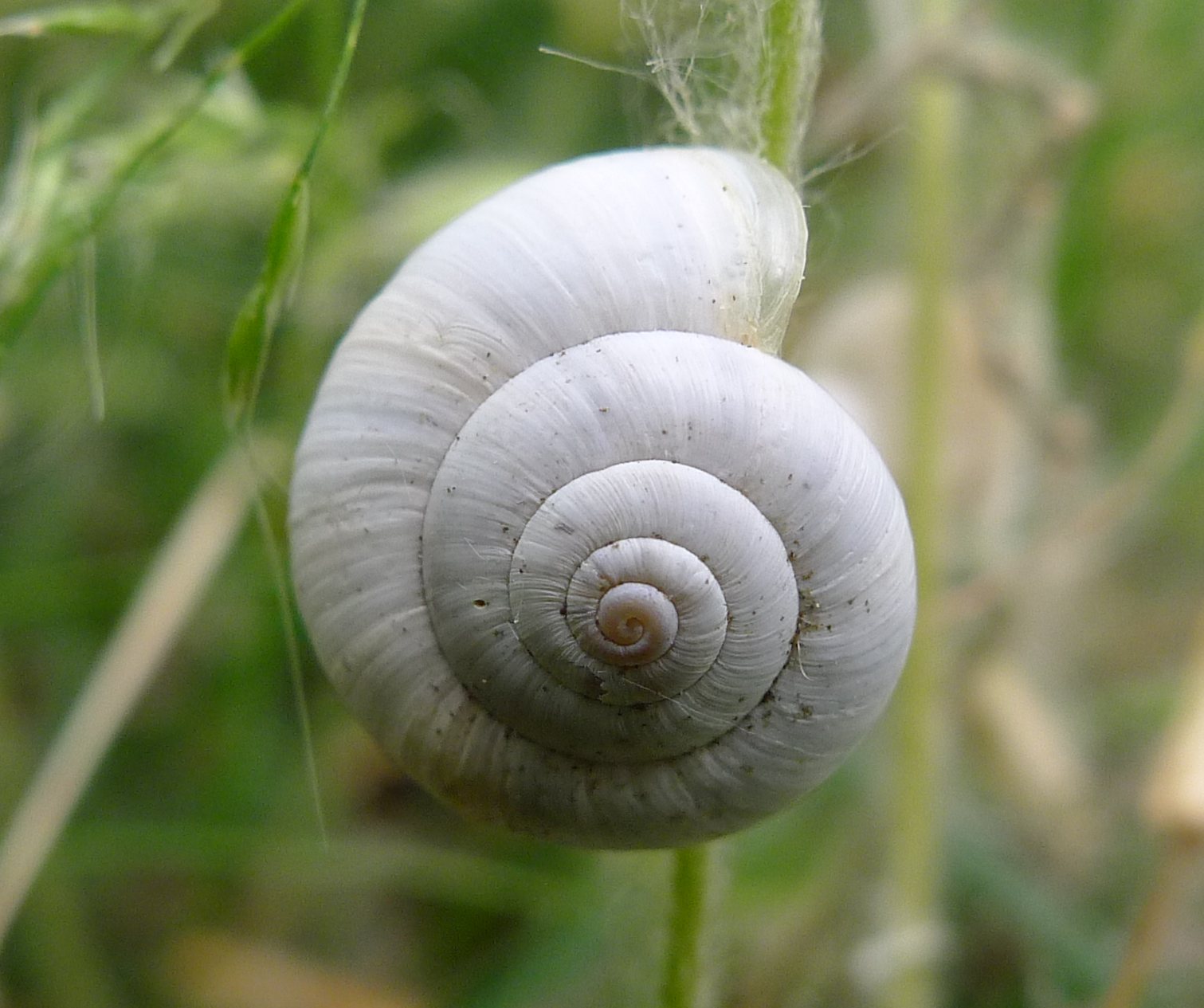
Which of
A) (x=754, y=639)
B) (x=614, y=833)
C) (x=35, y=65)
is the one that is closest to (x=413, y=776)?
(x=614, y=833)

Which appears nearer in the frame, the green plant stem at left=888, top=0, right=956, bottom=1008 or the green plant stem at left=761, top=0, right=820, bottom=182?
the green plant stem at left=761, top=0, right=820, bottom=182

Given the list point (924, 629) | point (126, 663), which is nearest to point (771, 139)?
point (924, 629)

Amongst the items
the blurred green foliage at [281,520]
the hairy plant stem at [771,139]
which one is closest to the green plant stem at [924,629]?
the blurred green foliage at [281,520]

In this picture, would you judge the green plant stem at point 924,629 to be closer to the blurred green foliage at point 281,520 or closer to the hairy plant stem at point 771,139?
the blurred green foliage at point 281,520

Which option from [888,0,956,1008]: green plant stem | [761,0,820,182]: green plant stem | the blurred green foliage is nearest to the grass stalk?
the blurred green foliage

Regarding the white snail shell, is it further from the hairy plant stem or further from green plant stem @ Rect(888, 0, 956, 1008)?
green plant stem @ Rect(888, 0, 956, 1008)

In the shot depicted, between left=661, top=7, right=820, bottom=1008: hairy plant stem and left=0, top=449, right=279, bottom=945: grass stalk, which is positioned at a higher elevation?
left=661, top=7, right=820, bottom=1008: hairy plant stem
